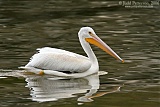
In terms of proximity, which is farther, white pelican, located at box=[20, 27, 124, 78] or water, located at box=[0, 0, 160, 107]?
white pelican, located at box=[20, 27, 124, 78]

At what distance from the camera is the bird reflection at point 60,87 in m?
8.03

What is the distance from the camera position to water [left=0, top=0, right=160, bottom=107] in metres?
7.97

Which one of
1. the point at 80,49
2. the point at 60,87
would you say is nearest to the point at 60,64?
the point at 60,87

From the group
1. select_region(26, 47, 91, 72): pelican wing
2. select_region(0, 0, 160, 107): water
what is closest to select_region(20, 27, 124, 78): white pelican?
select_region(26, 47, 91, 72): pelican wing

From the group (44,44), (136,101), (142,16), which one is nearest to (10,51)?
(44,44)

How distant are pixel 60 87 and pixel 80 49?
3073mm

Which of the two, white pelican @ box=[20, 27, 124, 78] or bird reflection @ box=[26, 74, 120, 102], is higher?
white pelican @ box=[20, 27, 124, 78]

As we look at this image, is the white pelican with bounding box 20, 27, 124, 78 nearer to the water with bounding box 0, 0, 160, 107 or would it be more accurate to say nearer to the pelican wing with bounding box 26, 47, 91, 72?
the pelican wing with bounding box 26, 47, 91, 72

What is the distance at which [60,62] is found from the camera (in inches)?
371

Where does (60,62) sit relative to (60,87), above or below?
above

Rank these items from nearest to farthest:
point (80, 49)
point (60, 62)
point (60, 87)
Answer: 1. point (60, 87)
2. point (60, 62)
3. point (80, 49)

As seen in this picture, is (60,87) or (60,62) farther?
(60,62)

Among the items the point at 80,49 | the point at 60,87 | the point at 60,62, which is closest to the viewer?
the point at 60,87

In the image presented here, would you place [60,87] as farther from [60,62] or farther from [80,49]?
[80,49]
